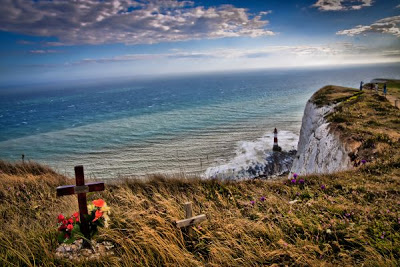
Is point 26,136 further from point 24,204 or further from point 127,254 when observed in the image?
point 127,254

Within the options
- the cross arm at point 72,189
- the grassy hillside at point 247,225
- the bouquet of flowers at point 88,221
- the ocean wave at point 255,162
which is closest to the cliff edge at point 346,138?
the grassy hillside at point 247,225

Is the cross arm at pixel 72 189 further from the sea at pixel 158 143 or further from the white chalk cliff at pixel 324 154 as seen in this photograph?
the sea at pixel 158 143

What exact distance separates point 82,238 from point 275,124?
35.9 meters

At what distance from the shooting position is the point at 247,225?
450cm

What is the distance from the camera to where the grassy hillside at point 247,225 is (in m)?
3.78

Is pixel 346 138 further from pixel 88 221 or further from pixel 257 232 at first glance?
pixel 88 221

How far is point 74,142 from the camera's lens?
32875 mm

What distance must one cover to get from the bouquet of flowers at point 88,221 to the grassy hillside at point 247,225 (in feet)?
0.69

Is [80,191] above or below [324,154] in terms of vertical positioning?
above

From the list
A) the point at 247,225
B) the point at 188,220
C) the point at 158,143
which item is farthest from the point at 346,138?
the point at 158,143

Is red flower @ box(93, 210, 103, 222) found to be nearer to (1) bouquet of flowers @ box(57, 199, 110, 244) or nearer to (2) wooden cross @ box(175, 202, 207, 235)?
(1) bouquet of flowers @ box(57, 199, 110, 244)

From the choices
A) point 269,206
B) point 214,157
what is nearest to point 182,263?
point 269,206

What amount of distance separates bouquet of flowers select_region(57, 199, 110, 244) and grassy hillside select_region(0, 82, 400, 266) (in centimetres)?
21

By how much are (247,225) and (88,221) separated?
3144 mm
